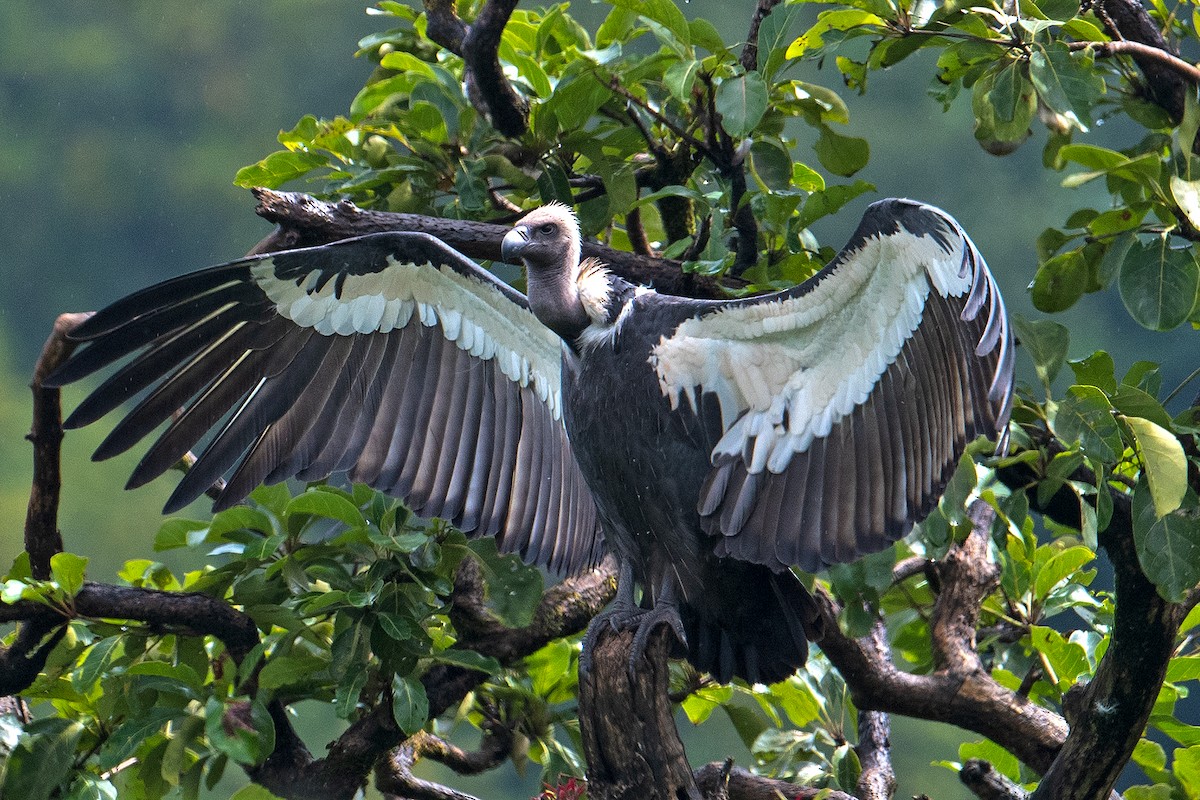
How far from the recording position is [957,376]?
2.13 meters

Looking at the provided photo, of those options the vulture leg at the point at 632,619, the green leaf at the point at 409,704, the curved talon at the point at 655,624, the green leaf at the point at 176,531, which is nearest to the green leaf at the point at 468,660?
the green leaf at the point at 409,704

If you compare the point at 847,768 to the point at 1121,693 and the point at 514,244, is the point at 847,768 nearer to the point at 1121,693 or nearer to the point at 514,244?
the point at 1121,693

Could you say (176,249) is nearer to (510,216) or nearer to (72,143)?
(72,143)

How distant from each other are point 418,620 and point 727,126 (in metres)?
1.03

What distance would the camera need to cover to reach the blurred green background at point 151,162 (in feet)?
23.5

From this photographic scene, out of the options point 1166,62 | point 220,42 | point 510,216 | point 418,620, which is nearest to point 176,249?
point 220,42

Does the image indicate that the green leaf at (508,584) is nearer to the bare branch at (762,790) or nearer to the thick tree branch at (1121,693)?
the bare branch at (762,790)

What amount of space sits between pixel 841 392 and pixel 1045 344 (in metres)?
0.35

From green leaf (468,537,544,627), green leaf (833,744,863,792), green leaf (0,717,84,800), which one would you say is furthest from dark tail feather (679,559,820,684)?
green leaf (0,717,84,800)

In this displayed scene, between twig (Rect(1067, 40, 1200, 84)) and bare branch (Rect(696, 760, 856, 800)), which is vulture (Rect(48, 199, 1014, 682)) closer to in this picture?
bare branch (Rect(696, 760, 856, 800))

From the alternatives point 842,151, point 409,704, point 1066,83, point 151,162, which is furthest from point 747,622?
point 151,162

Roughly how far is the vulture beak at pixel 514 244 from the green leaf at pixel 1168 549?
1159 millimetres

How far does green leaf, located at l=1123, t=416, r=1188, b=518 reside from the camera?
6.26 ft

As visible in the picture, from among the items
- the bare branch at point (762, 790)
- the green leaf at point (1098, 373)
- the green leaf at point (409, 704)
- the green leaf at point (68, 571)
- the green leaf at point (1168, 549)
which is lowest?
A: the bare branch at point (762, 790)
